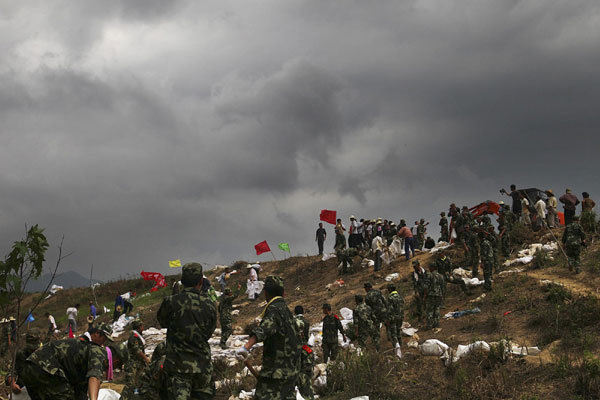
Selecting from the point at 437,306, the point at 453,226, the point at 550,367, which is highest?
the point at 453,226

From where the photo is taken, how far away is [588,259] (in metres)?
13.9

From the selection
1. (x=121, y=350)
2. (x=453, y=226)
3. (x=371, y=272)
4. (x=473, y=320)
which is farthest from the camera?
(x=371, y=272)

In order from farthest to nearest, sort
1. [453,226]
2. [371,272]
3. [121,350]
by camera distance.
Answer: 1. [371,272]
2. [453,226]
3. [121,350]

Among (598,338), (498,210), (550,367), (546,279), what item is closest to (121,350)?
(550,367)

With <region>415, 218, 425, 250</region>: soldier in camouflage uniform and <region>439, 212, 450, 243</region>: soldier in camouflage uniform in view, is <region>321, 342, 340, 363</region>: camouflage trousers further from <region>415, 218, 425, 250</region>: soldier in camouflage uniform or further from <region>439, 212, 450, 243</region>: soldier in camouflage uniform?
<region>415, 218, 425, 250</region>: soldier in camouflage uniform

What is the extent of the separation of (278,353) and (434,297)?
7923 millimetres

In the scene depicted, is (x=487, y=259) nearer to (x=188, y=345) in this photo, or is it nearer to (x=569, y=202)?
(x=569, y=202)

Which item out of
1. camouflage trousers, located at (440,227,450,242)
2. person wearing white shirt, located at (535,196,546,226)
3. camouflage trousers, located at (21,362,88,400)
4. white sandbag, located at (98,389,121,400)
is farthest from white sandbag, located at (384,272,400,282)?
camouflage trousers, located at (21,362,88,400)

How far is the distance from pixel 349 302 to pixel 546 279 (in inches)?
248

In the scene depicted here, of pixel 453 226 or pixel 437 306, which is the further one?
pixel 453 226

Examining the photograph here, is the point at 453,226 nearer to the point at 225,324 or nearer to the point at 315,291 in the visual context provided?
the point at 315,291

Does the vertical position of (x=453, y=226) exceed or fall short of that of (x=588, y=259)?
it exceeds it

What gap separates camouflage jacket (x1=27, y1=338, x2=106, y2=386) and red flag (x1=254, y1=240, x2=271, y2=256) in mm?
19117

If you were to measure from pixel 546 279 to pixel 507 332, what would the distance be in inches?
118
